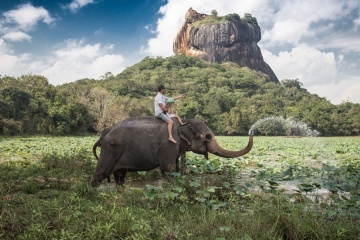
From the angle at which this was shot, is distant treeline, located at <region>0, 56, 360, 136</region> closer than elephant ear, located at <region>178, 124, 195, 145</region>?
No

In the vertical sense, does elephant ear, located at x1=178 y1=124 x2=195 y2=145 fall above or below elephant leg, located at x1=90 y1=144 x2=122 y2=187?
above

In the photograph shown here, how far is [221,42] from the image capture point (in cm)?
13900

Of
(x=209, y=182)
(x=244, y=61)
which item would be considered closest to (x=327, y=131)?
(x=209, y=182)

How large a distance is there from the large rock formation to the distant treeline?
33173mm

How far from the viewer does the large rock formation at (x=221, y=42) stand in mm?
138375

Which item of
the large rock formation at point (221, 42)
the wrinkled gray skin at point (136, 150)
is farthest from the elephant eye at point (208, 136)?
the large rock formation at point (221, 42)

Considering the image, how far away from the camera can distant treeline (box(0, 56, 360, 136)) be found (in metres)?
35.4

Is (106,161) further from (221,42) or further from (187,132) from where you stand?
(221,42)

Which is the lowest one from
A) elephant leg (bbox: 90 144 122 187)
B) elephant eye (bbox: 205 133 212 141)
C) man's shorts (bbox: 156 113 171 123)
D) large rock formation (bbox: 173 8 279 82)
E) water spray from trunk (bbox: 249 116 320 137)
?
elephant leg (bbox: 90 144 122 187)

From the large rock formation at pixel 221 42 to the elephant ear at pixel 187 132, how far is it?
430 ft

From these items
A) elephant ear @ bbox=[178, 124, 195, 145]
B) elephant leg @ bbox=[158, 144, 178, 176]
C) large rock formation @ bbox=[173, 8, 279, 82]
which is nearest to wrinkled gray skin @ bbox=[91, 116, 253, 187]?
elephant leg @ bbox=[158, 144, 178, 176]

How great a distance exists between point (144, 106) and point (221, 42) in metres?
93.1

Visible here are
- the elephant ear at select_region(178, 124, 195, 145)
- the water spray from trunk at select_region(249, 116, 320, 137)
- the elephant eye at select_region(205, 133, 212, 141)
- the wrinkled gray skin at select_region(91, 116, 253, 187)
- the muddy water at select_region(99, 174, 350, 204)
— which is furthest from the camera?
the water spray from trunk at select_region(249, 116, 320, 137)

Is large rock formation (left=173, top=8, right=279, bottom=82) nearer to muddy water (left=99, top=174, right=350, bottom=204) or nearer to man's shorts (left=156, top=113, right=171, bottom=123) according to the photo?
muddy water (left=99, top=174, right=350, bottom=204)
